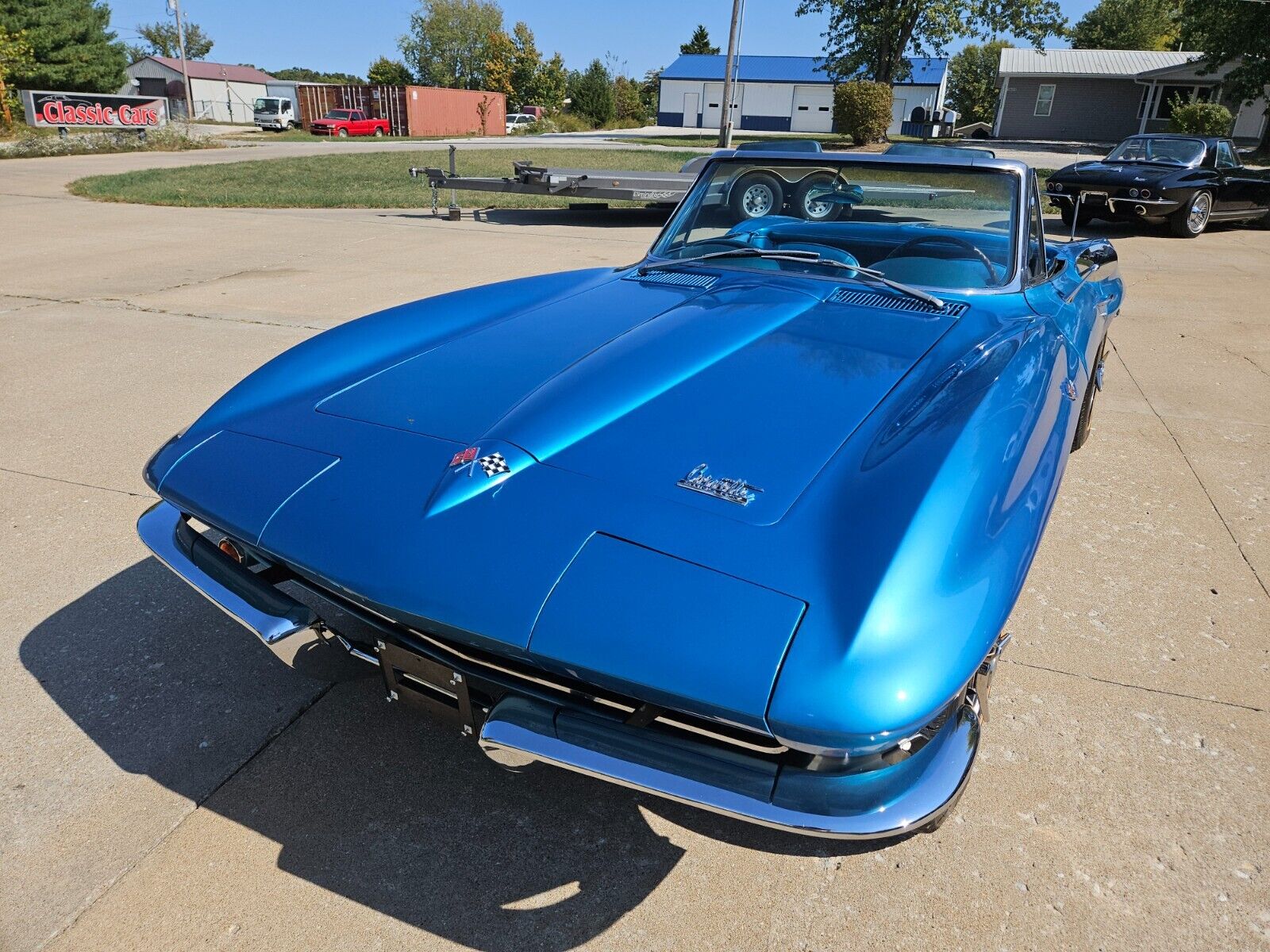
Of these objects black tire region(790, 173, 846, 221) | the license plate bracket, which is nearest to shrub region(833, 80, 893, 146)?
black tire region(790, 173, 846, 221)

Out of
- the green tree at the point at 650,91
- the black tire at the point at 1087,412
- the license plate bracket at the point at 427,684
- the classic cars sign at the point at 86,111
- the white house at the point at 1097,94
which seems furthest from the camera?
the green tree at the point at 650,91

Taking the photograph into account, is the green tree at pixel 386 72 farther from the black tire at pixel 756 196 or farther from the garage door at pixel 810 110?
the black tire at pixel 756 196

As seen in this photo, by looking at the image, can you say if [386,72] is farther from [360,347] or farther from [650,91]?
[360,347]

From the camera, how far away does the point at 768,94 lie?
55.3m

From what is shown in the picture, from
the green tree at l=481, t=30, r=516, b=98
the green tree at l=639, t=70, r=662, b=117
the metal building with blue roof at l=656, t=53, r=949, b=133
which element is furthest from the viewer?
the green tree at l=639, t=70, r=662, b=117

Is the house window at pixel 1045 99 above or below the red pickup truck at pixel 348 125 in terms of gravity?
above

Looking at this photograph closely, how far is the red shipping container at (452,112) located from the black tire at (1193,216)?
112 ft

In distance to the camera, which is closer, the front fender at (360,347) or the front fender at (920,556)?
the front fender at (920,556)

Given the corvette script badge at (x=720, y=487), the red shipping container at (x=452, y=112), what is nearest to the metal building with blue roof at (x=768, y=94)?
the red shipping container at (x=452, y=112)

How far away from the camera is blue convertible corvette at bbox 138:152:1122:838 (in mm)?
1422

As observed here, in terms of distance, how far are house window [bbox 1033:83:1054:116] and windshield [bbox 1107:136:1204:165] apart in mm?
31246

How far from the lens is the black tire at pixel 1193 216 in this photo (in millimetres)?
10711

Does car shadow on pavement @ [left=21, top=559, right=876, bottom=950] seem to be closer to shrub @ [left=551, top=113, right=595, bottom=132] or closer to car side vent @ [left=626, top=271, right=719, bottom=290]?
car side vent @ [left=626, top=271, right=719, bottom=290]

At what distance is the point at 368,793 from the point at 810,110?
5911 cm
